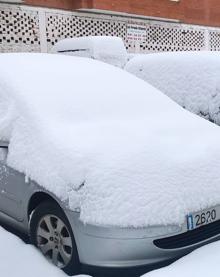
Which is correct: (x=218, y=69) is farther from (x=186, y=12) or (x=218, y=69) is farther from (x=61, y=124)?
(x=186, y=12)

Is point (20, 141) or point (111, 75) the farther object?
point (111, 75)

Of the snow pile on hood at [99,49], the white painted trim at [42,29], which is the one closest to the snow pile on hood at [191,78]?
the snow pile on hood at [99,49]

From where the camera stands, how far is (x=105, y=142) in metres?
3.27

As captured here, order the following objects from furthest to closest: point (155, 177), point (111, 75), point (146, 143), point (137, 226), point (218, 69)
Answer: point (218, 69)
point (111, 75)
point (146, 143)
point (155, 177)
point (137, 226)

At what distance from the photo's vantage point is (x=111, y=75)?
435cm

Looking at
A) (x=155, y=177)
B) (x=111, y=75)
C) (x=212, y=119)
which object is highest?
(x=111, y=75)

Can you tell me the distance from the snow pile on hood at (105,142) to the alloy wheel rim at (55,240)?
0.86 ft

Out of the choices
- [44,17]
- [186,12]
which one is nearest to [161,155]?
[44,17]

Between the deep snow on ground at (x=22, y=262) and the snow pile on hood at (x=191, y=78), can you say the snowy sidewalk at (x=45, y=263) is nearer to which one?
the deep snow on ground at (x=22, y=262)

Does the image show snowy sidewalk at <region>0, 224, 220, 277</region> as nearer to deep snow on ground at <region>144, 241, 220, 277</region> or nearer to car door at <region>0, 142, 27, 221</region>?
deep snow on ground at <region>144, 241, 220, 277</region>

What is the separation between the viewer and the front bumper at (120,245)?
2.86 metres

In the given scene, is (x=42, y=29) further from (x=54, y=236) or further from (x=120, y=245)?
(x=120, y=245)

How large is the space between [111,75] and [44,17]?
12.0 metres

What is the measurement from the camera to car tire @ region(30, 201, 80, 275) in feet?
10.1
